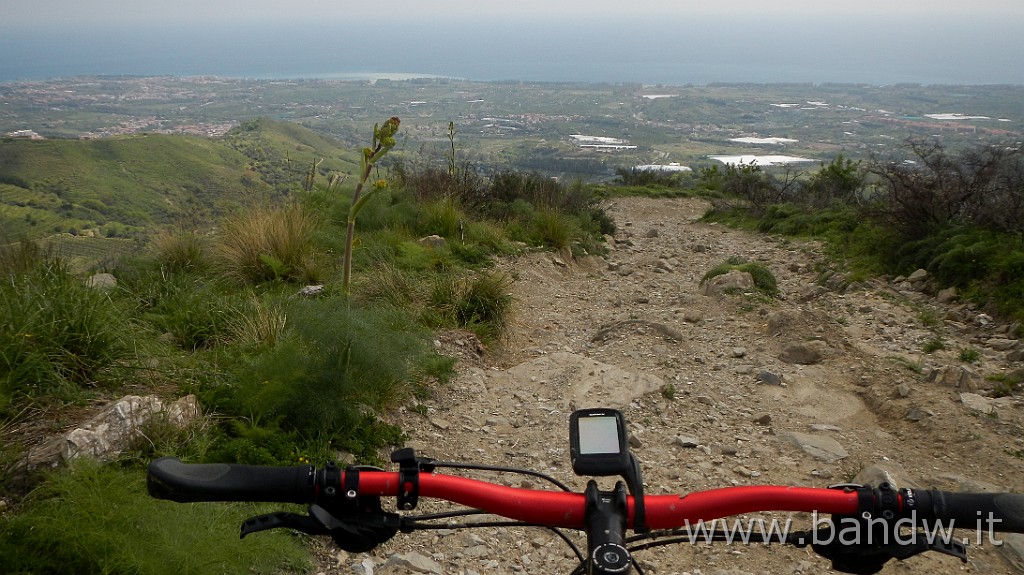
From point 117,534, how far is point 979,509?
2512 millimetres

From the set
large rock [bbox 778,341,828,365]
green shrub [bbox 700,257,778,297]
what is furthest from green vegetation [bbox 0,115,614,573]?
green shrub [bbox 700,257,778,297]

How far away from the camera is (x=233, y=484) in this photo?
1.41 meters

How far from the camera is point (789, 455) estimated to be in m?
4.00

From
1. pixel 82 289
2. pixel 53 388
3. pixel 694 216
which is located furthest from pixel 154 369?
pixel 694 216

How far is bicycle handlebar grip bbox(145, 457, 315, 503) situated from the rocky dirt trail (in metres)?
1.51

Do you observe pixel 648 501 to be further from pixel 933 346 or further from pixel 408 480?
pixel 933 346

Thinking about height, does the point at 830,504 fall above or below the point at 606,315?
above

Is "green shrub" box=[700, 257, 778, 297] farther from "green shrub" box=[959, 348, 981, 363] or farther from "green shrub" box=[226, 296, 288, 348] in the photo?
"green shrub" box=[226, 296, 288, 348]

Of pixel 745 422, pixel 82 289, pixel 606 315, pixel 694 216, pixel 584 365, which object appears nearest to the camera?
pixel 82 289

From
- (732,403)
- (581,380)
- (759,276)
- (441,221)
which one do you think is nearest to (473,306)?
(581,380)

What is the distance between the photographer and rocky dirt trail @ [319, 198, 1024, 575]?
306 centimetres

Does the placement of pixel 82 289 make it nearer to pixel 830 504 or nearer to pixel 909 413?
pixel 830 504

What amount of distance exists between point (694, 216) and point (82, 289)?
1697 cm

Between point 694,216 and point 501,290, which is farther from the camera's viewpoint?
point 694,216
